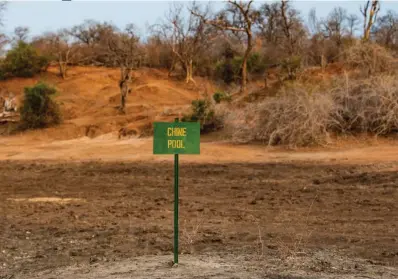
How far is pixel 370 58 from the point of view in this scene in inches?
858

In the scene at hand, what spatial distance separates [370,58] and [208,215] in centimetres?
1383

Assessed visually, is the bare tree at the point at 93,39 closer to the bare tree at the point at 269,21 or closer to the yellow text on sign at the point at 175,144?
the bare tree at the point at 269,21

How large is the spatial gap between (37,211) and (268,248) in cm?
466

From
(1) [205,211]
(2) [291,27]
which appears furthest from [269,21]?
(1) [205,211]

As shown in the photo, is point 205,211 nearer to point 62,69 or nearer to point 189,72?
point 189,72

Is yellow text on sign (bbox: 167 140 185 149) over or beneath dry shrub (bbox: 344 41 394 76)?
beneath

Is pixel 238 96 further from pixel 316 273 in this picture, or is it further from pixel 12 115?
pixel 316 273

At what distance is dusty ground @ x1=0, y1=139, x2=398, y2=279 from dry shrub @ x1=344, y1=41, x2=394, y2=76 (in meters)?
5.01

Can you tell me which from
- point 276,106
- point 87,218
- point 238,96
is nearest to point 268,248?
point 87,218

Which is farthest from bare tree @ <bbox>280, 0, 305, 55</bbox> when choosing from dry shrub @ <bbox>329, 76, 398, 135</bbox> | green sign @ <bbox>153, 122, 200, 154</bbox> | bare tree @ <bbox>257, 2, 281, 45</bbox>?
green sign @ <bbox>153, 122, 200, 154</bbox>

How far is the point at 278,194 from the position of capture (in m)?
11.8

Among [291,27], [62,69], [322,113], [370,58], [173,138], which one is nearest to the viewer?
[173,138]

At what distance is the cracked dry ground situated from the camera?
7199 mm

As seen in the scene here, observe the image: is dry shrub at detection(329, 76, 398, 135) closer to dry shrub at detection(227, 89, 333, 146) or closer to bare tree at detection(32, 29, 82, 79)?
dry shrub at detection(227, 89, 333, 146)
